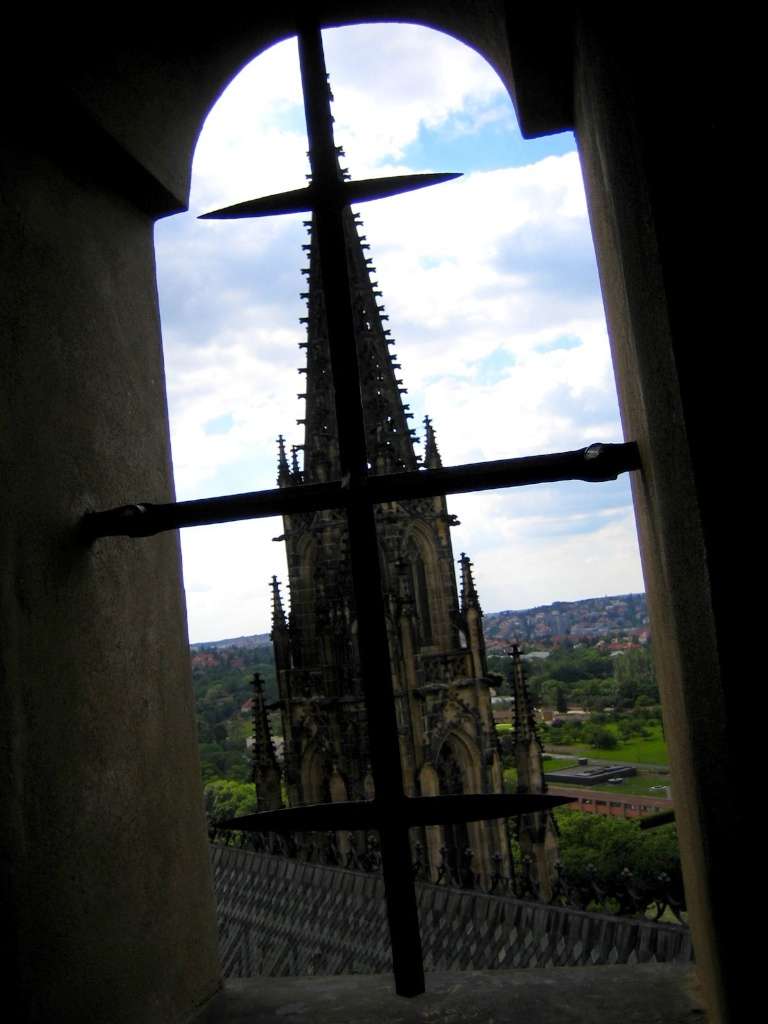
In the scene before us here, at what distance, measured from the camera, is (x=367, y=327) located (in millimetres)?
23469

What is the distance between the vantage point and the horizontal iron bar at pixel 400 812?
167 cm

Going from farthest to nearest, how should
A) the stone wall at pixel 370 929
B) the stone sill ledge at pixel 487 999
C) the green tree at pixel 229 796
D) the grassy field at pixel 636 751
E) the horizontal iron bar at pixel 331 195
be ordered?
the green tree at pixel 229 796 < the grassy field at pixel 636 751 < the stone wall at pixel 370 929 < the horizontal iron bar at pixel 331 195 < the stone sill ledge at pixel 487 999

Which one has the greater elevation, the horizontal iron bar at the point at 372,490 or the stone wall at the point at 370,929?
the horizontal iron bar at the point at 372,490

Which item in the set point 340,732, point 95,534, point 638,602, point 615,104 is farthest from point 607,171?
point 638,602

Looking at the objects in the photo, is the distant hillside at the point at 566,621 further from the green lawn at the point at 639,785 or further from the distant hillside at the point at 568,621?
the green lawn at the point at 639,785

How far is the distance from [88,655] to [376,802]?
1.99 ft

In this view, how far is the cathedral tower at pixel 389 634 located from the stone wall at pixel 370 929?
978cm

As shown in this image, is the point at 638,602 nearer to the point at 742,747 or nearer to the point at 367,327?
the point at 367,327

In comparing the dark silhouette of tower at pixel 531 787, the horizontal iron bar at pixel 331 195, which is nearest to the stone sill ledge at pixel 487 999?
the horizontal iron bar at pixel 331 195

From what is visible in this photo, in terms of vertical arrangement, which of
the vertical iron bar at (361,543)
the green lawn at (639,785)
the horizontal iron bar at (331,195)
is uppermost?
the horizontal iron bar at (331,195)

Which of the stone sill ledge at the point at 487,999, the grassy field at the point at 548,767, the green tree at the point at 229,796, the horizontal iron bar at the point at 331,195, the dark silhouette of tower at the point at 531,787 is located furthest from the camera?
the grassy field at the point at 548,767

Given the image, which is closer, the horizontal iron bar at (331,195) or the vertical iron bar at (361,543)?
the vertical iron bar at (361,543)

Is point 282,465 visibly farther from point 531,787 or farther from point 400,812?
point 400,812

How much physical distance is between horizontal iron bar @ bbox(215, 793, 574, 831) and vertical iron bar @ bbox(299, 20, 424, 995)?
0.02m
